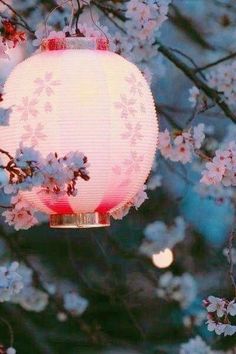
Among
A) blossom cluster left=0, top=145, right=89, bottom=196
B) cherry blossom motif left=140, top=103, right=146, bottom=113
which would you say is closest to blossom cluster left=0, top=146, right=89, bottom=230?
blossom cluster left=0, top=145, right=89, bottom=196

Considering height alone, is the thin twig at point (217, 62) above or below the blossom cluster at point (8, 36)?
above

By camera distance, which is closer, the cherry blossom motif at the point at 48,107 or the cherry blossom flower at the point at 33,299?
the cherry blossom motif at the point at 48,107

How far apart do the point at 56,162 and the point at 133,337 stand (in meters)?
1.67

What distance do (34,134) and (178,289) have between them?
161cm

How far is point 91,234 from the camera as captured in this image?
352 centimetres

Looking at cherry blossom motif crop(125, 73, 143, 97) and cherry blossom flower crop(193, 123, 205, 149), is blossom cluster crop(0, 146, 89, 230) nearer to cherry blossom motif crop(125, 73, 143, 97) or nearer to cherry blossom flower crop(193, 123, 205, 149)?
cherry blossom motif crop(125, 73, 143, 97)

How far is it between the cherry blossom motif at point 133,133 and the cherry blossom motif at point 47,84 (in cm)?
20

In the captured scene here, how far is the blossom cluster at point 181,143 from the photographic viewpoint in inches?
132

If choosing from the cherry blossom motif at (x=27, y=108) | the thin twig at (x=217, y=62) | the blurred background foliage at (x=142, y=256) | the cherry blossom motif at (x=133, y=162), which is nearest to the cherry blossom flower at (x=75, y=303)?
the blurred background foliage at (x=142, y=256)

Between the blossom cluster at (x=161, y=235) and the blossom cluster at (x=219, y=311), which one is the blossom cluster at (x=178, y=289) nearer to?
the blossom cluster at (x=161, y=235)

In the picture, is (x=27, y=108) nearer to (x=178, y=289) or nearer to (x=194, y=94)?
(x=194, y=94)

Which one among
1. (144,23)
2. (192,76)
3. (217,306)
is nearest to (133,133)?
(217,306)

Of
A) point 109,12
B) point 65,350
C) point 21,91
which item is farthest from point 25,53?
point 21,91

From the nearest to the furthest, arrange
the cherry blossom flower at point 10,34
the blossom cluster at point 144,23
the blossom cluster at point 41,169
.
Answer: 1. the blossom cluster at point 41,169
2. the cherry blossom flower at point 10,34
3. the blossom cluster at point 144,23
